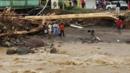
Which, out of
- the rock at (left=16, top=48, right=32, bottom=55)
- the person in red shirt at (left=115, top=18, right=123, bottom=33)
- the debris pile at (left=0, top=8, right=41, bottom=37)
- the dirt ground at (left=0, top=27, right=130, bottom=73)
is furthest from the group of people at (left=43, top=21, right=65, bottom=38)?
the rock at (left=16, top=48, right=32, bottom=55)

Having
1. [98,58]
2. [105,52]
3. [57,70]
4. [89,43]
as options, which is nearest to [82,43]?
[89,43]

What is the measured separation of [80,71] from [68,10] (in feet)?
61.2

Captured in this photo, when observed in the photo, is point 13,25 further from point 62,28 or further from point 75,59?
point 75,59

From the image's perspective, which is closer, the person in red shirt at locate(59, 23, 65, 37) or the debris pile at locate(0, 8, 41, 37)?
the debris pile at locate(0, 8, 41, 37)

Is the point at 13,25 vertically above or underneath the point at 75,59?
above

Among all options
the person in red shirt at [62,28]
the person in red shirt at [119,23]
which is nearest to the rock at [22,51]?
the person in red shirt at [62,28]

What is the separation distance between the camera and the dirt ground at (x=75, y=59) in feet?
80.7

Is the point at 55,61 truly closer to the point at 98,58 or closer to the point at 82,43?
the point at 98,58

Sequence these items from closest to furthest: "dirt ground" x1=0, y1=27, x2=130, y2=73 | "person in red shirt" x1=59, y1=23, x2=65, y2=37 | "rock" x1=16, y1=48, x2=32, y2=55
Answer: "dirt ground" x1=0, y1=27, x2=130, y2=73, "rock" x1=16, y1=48, x2=32, y2=55, "person in red shirt" x1=59, y1=23, x2=65, y2=37

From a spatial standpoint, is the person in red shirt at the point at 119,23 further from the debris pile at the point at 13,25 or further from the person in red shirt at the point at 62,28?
the debris pile at the point at 13,25

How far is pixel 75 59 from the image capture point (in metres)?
27.0

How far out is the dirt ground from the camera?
24609 mm

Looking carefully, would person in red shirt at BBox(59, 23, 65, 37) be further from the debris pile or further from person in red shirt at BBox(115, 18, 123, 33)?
person in red shirt at BBox(115, 18, 123, 33)

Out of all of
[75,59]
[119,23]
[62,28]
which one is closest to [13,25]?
[62,28]
